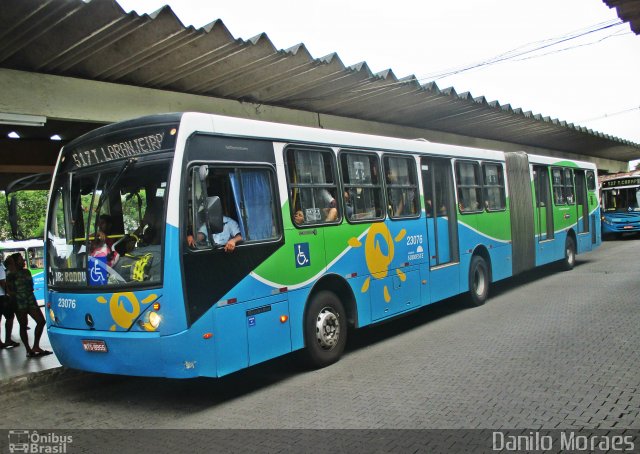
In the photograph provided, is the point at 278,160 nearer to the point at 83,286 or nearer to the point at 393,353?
the point at 83,286

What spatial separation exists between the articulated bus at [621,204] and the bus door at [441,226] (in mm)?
19379

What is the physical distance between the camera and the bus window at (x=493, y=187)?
1137 cm

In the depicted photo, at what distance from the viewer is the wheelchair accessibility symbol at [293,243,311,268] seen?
6668mm

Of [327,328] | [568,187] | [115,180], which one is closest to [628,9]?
[327,328]

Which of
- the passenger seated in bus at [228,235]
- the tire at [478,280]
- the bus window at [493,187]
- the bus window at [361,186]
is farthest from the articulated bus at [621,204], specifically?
the passenger seated in bus at [228,235]

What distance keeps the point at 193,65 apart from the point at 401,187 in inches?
148

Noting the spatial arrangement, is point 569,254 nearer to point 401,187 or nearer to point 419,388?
point 401,187

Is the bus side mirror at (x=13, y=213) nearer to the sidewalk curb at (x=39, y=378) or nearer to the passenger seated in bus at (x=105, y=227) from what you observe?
the passenger seated in bus at (x=105, y=227)

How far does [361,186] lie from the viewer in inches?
311

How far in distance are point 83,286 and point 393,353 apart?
13.0 feet

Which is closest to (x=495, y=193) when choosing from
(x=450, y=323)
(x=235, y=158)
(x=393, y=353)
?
(x=450, y=323)

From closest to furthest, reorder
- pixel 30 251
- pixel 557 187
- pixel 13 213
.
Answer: pixel 13 213
pixel 557 187
pixel 30 251

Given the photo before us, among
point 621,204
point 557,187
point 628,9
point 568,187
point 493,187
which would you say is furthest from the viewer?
point 621,204

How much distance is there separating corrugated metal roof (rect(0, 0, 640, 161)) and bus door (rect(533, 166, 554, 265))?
232 cm
